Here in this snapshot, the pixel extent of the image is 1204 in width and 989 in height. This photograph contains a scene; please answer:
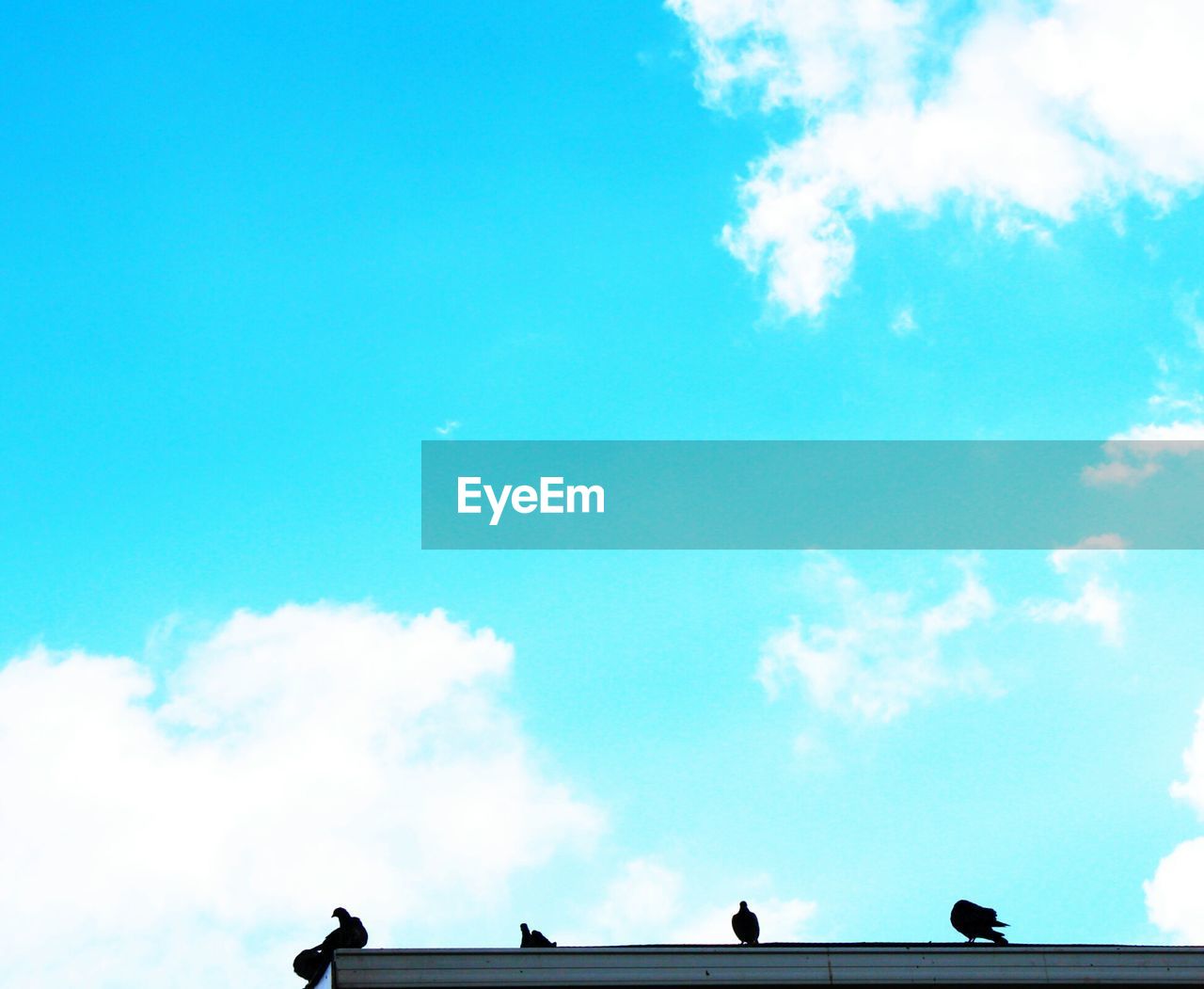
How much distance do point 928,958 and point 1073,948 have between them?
1.63 metres

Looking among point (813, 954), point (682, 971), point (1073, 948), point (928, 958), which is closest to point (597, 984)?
point (682, 971)

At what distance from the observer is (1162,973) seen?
44.1 ft

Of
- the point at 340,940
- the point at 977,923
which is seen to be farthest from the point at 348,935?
the point at 977,923

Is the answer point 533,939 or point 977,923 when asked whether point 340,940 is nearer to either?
point 533,939

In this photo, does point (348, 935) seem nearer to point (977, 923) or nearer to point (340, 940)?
point (340, 940)

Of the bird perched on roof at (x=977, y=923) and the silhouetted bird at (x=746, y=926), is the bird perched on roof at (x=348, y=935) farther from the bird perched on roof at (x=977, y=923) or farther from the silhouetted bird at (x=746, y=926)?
the bird perched on roof at (x=977, y=923)

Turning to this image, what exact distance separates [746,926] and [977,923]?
274cm

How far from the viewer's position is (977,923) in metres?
15.2

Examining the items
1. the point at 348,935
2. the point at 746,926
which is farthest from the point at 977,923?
the point at 348,935

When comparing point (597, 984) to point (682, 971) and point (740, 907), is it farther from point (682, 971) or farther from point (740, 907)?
point (740, 907)

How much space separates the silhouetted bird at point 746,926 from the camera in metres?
15.2

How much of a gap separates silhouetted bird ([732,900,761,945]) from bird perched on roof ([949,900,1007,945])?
2388mm

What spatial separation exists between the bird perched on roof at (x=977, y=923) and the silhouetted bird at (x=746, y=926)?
2.39 meters

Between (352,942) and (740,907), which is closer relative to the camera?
(352,942)
